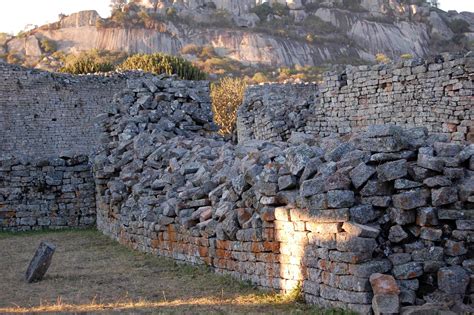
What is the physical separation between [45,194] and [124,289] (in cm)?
805

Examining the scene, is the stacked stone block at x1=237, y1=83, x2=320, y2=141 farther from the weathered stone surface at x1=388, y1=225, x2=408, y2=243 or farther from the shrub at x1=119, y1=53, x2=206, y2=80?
the shrub at x1=119, y1=53, x2=206, y2=80

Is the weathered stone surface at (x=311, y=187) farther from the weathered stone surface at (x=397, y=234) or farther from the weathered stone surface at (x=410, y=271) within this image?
the weathered stone surface at (x=410, y=271)

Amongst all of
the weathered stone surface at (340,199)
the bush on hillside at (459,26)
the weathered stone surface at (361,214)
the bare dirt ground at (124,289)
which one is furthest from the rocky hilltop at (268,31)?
the weathered stone surface at (361,214)

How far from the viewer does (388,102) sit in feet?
51.6

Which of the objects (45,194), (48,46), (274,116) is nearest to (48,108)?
(274,116)

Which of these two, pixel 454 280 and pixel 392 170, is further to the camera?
pixel 392 170

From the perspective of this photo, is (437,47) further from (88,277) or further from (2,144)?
(88,277)

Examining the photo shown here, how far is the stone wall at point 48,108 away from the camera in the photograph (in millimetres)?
32406

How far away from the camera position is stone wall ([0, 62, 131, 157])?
32406 mm

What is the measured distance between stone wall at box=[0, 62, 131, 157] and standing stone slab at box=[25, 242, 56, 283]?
73.3 feet

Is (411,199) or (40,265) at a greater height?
(411,199)

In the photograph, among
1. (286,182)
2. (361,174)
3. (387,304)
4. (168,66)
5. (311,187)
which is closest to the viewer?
(387,304)

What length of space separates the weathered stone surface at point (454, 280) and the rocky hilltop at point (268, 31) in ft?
269

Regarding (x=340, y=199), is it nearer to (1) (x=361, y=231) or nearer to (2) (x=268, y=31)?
(1) (x=361, y=231)
